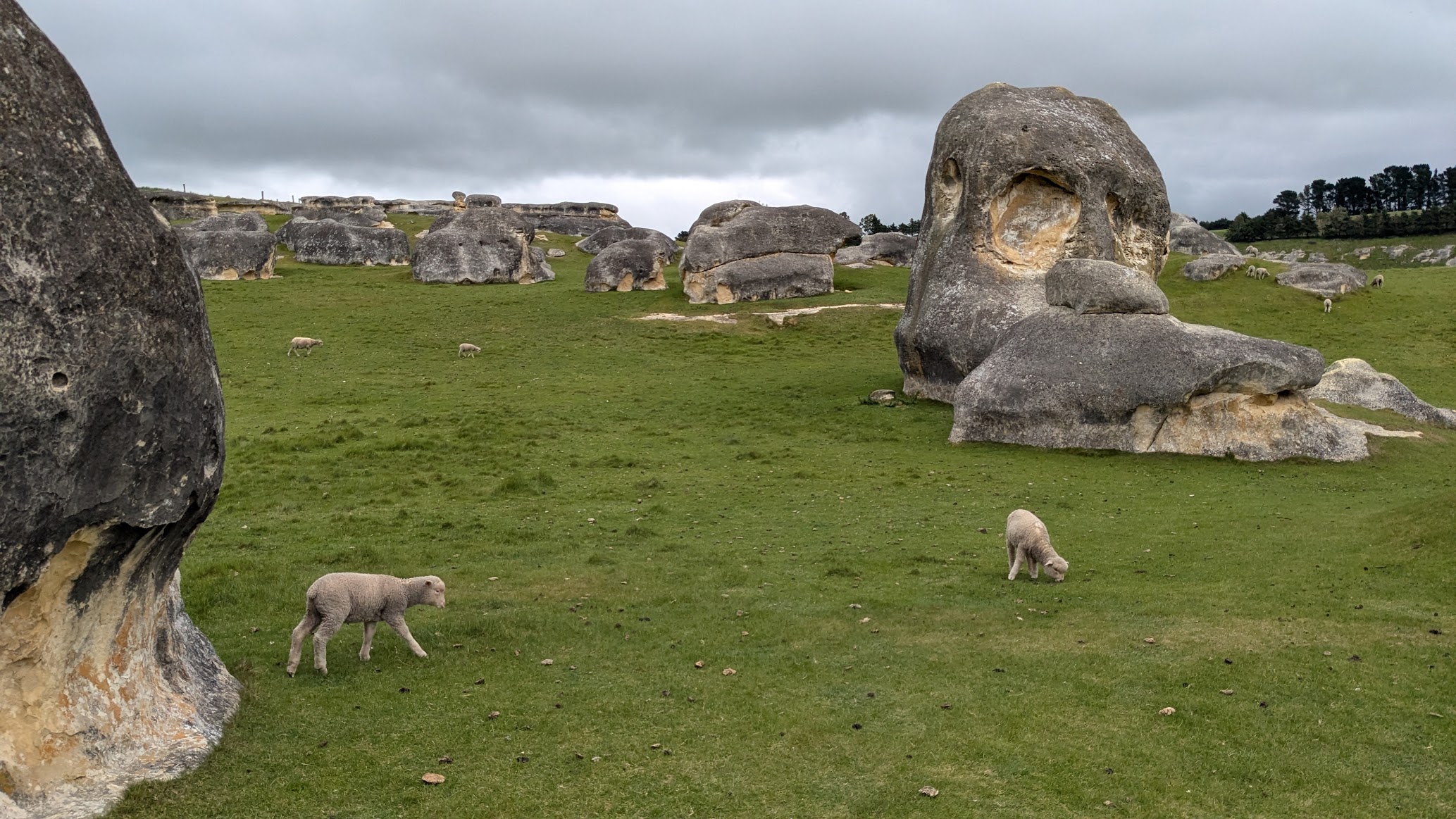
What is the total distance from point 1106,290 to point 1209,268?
1174 inches

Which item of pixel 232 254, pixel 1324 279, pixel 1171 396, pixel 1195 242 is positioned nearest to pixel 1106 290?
pixel 1171 396

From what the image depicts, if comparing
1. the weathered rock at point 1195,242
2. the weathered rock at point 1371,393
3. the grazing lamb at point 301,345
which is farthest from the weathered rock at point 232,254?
the weathered rock at point 1195,242

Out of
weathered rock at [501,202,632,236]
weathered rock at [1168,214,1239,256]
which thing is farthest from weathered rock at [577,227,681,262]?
weathered rock at [1168,214,1239,256]

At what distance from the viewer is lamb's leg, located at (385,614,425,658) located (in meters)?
12.7

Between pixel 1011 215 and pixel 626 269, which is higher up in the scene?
pixel 1011 215

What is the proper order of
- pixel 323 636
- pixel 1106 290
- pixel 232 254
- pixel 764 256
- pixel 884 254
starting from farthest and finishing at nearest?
pixel 884 254 → pixel 232 254 → pixel 764 256 → pixel 1106 290 → pixel 323 636

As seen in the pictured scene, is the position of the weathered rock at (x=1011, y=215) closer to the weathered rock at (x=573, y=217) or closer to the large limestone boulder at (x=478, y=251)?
the large limestone boulder at (x=478, y=251)

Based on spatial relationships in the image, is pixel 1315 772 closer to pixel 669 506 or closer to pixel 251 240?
pixel 669 506

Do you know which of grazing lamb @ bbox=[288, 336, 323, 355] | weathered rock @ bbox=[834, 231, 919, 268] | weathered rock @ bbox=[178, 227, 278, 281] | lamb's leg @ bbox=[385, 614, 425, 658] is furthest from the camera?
weathered rock @ bbox=[834, 231, 919, 268]

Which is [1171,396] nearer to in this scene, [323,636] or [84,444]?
[323,636]

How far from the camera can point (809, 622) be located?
14.5 meters

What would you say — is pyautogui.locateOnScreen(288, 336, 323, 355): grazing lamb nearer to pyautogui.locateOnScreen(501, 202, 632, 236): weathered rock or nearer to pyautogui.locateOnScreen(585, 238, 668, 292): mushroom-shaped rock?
pyautogui.locateOnScreen(585, 238, 668, 292): mushroom-shaped rock

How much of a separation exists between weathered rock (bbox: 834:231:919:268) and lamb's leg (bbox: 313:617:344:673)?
56.1 m

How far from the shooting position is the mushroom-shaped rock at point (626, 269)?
184 ft
